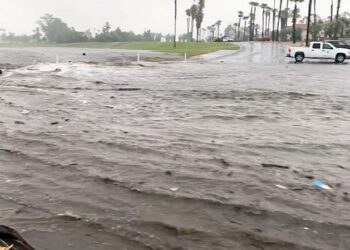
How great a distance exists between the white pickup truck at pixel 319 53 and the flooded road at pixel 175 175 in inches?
1139

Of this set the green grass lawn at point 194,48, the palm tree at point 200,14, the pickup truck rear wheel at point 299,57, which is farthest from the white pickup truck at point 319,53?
the palm tree at point 200,14

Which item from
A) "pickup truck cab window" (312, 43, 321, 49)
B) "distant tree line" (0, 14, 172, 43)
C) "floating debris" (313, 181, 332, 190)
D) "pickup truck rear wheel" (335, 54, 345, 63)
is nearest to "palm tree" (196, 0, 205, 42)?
"distant tree line" (0, 14, 172, 43)

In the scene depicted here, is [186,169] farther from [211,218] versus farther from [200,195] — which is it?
[211,218]

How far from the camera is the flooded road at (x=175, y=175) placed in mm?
4887

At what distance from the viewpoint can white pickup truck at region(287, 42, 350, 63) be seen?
139 ft

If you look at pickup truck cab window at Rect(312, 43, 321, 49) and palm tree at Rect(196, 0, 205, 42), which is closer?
pickup truck cab window at Rect(312, 43, 321, 49)

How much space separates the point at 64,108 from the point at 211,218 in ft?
31.8

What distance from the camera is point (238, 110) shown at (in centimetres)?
1423

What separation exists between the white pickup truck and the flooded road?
94.9ft

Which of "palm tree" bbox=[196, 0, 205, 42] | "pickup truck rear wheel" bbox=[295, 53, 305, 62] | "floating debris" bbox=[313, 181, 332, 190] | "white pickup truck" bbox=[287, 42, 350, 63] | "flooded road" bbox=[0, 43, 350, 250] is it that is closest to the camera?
"flooded road" bbox=[0, 43, 350, 250]

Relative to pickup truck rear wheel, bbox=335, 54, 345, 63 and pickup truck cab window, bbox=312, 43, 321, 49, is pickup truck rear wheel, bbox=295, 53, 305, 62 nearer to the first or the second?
pickup truck cab window, bbox=312, 43, 321, 49

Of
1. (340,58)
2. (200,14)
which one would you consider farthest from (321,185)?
(200,14)

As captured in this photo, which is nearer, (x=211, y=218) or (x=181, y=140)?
(x=211, y=218)

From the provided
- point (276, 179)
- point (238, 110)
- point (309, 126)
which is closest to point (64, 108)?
point (238, 110)
